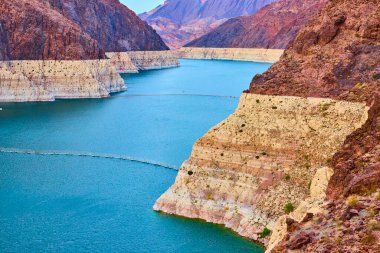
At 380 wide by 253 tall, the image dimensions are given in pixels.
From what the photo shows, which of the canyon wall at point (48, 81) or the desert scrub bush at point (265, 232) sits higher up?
the canyon wall at point (48, 81)

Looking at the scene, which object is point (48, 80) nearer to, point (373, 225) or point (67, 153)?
point (67, 153)

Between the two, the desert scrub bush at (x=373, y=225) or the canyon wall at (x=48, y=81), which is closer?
the desert scrub bush at (x=373, y=225)

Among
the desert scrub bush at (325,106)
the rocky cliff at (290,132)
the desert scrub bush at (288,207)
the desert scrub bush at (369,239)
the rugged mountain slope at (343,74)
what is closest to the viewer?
the desert scrub bush at (369,239)

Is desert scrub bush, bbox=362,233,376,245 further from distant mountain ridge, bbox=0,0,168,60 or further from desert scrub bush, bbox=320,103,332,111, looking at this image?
distant mountain ridge, bbox=0,0,168,60

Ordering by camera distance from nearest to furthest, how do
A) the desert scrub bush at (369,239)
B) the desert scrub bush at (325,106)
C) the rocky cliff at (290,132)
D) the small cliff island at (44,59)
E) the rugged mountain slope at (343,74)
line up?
the desert scrub bush at (369,239)
the rugged mountain slope at (343,74)
the rocky cliff at (290,132)
the desert scrub bush at (325,106)
the small cliff island at (44,59)

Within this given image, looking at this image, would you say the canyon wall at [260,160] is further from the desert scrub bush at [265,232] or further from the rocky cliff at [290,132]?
the desert scrub bush at [265,232]

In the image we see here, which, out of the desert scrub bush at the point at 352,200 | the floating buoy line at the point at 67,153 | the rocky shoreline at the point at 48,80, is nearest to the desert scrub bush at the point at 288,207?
the desert scrub bush at the point at 352,200

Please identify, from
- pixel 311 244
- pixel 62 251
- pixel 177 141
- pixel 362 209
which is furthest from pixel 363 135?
pixel 177 141
